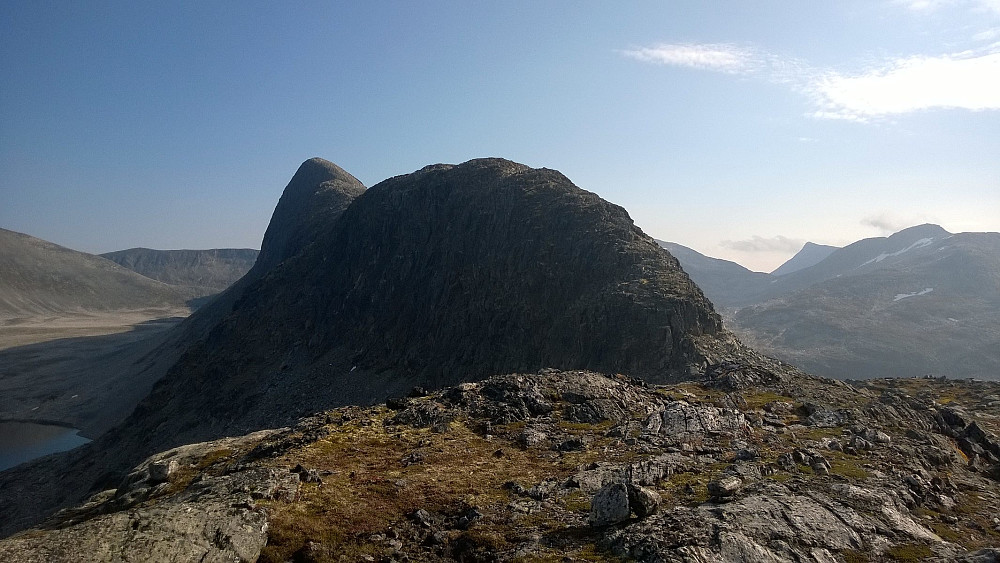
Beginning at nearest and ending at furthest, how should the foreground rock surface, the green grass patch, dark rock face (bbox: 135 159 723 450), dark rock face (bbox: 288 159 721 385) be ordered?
the green grass patch → the foreground rock surface → dark rock face (bbox: 288 159 721 385) → dark rock face (bbox: 135 159 723 450)

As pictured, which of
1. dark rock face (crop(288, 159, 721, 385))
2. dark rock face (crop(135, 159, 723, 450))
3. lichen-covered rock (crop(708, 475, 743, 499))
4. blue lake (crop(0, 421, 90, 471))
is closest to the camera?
lichen-covered rock (crop(708, 475, 743, 499))

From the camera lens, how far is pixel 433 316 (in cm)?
13000

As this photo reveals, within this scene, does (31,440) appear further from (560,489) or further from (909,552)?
(909,552)

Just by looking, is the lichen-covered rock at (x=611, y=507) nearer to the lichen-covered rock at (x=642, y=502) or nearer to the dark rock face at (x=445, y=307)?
the lichen-covered rock at (x=642, y=502)

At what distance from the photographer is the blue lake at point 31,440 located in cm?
13775

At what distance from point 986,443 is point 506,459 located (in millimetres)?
38049

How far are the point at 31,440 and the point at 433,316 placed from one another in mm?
135160

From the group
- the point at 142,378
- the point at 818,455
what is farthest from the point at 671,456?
the point at 142,378

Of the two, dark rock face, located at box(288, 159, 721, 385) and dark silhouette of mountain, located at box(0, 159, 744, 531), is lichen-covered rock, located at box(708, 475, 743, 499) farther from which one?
dark rock face, located at box(288, 159, 721, 385)

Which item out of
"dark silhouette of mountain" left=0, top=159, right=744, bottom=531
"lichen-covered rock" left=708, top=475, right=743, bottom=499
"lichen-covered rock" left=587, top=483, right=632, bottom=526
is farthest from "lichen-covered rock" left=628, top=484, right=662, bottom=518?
"dark silhouette of mountain" left=0, top=159, right=744, bottom=531

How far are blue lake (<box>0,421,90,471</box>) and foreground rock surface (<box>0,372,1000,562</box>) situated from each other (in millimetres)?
153222

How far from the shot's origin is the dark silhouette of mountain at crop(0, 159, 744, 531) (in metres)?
90.9

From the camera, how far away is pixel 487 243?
13100 cm

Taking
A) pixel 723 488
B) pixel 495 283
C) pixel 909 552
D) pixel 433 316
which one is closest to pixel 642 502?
pixel 723 488
